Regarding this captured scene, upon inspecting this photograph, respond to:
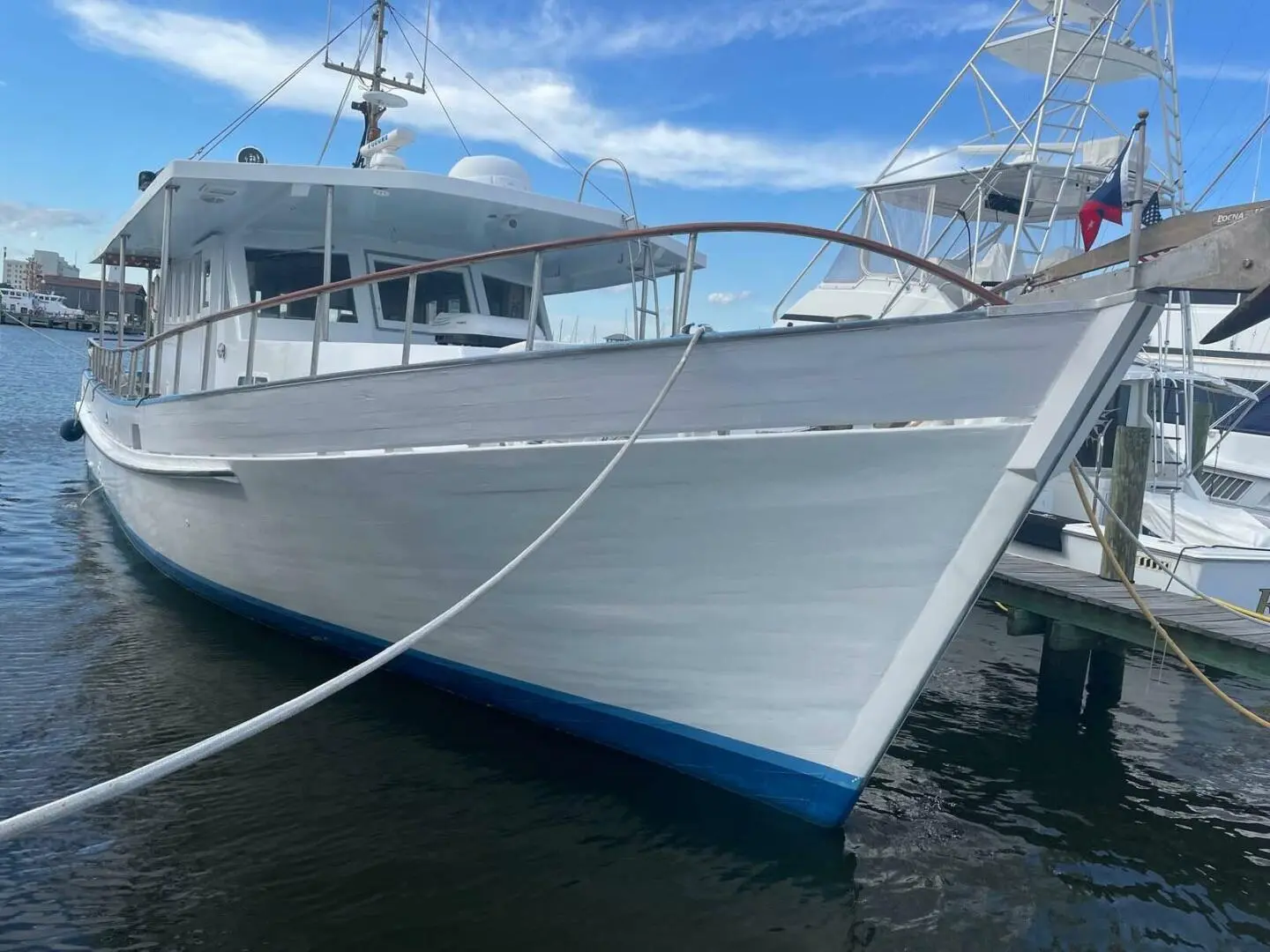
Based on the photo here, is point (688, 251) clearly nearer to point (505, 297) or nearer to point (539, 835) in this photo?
point (539, 835)

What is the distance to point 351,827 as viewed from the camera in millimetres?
4703

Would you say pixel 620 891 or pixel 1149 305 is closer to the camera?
pixel 1149 305

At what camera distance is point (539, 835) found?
4.73m

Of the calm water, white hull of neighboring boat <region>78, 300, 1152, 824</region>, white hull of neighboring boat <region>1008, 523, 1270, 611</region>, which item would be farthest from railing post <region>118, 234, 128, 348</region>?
white hull of neighboring boat <region>1008, 523, 1270, 611</region>

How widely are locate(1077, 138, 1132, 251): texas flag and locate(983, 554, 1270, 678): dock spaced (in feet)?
11.0

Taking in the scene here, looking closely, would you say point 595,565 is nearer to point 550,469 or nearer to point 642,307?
point 550,469

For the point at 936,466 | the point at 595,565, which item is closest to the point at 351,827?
the point at 595,565

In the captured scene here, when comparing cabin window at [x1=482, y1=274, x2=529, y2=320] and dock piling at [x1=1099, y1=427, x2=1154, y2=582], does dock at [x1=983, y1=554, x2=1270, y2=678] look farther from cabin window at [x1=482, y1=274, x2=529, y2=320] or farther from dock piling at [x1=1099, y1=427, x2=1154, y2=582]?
cabin window at [x1=482, y1=274, x2=529, y2=320]

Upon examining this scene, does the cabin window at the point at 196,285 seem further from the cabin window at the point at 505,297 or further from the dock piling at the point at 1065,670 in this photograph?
the dock piling at the point at 1065,670

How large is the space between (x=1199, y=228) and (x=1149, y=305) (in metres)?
0.31

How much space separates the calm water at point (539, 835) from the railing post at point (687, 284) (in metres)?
2.41

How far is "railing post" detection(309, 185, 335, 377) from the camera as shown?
573 centimetres

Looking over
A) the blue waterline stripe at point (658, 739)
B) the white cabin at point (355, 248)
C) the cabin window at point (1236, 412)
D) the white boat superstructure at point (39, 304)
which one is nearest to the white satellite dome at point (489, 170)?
the white cabin at point (355, 248)

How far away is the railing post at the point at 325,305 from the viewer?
5727 millimetres
